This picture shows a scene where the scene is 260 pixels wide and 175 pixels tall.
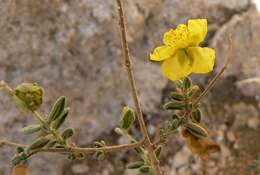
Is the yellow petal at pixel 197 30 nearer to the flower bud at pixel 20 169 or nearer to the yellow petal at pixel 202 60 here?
the yellow petal at pixel 202 60

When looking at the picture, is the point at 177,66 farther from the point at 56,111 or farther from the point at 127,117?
the point at 56,111

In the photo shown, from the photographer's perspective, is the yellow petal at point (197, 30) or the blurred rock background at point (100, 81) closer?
the yellow petal at point (197, 30)

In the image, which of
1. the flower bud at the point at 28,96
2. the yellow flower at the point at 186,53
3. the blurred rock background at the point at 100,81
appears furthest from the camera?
the blurred rock background at the point at 100,81

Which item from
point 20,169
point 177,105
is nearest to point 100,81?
point 177,105

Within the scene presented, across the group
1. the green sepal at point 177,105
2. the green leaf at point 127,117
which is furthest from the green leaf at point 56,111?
the green sepal at point 177,105

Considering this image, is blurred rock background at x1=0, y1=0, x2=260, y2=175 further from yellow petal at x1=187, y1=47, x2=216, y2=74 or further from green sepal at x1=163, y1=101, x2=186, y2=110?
yellow petal at x1=187, y1=47, x2=216, y2=74

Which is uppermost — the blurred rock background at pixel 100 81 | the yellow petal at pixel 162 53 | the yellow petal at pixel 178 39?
the yellow petal at pixel 178 39

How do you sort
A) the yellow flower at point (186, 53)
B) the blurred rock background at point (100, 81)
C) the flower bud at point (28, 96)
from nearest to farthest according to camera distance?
the flower bud at point (28, 96) → the yellow flower at point (186, 53) → the blurred rock background at point (100, 81)

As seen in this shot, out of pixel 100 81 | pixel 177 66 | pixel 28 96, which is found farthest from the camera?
pixel 100 81

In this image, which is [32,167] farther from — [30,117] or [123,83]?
[123,83]
